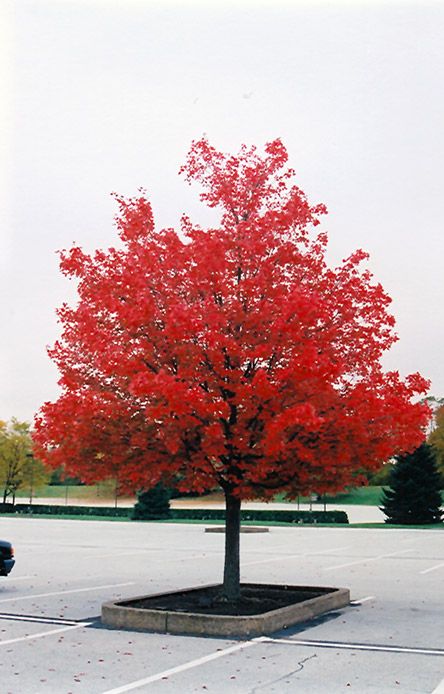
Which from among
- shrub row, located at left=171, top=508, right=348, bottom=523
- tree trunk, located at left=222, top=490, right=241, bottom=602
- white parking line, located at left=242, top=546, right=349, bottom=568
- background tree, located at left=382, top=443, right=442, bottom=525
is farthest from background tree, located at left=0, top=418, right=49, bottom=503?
tree trunk, located at left=222, top=490, right=241, bottom=602

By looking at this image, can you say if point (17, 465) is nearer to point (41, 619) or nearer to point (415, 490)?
point (415, 490)

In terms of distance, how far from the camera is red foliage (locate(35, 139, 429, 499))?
12031 mm

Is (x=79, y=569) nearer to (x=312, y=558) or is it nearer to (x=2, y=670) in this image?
(x=312, y=558)

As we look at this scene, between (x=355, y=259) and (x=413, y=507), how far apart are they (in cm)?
3515

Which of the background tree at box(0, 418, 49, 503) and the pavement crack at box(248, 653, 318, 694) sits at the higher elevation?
the background tree at box(0, 418, 49, 503)

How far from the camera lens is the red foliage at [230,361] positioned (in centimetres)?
1203

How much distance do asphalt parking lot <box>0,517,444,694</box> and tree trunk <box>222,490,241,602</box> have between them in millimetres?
1480

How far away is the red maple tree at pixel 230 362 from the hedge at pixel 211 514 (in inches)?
1464

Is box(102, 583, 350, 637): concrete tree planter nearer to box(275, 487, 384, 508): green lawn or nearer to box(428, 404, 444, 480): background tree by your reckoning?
box(428, 404, 444, 480): background tree

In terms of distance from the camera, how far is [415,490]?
4591 centimetres

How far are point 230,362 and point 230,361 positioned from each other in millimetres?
16

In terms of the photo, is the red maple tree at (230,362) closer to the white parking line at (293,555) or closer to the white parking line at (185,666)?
the white parking line at (185,666)

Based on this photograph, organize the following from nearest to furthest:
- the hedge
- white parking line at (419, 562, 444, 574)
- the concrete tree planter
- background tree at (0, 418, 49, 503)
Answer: the concrete tree planter, white parking line at (419, 562, 444, 574), the hedge, background tree at (0, 418, 49, 503)

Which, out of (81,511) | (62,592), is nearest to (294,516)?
(81,511)
